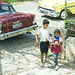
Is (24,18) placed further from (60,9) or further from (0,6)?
(60,9)

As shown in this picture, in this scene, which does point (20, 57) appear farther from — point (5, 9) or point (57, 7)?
point (57, 7)

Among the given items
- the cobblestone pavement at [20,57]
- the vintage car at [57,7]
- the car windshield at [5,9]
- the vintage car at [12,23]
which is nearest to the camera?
the cobblestone pavement at [20,57]

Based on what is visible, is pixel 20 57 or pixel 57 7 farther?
pixel 57 7

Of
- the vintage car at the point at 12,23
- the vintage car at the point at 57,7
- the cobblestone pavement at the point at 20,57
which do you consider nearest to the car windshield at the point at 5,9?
the vintage car at the point at 12,23

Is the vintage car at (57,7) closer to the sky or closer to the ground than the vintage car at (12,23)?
closer to the sky

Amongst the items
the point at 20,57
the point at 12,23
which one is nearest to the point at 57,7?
the point at 12,23

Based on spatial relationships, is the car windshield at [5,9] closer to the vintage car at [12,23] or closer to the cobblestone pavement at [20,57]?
the vintage car at [12,23]

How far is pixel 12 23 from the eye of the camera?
20.0 ft

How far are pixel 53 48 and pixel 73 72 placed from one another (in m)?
0.82

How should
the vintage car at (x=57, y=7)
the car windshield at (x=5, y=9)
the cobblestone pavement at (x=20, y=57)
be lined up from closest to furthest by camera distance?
the cobblestone pavement at (x=20, y=57) → the car windshield at (x=5, y=9) → the vintage car at (x=57, y=7)

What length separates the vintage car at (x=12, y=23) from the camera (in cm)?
588

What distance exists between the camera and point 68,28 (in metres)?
4.80

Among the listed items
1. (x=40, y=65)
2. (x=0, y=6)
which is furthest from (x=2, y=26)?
(x=40, y=65)

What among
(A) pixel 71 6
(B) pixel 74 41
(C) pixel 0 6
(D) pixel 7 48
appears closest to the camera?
(B) pixel 74 41
